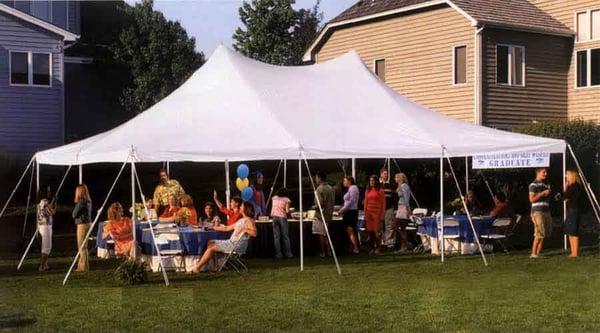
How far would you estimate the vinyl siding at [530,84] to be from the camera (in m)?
26.7

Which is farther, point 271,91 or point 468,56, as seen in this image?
point 468,56

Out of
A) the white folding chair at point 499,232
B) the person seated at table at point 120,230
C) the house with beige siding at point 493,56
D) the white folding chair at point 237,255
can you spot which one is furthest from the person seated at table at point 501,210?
the house with beige siding at point 493,56

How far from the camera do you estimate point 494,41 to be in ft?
87.7

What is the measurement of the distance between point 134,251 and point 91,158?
5.22ft

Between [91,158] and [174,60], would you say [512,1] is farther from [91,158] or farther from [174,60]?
[91,158]

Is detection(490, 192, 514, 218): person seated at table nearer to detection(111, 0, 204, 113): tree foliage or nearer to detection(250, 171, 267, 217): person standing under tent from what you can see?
detection(250, 171, 267, 217): person standing under tent

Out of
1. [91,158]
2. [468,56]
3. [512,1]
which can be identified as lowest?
[91,158]

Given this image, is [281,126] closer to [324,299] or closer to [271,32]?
[324,299]

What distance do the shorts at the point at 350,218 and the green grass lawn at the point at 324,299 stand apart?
6.56 feet

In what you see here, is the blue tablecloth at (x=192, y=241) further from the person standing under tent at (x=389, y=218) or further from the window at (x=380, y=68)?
the window at (x=380, y=68)

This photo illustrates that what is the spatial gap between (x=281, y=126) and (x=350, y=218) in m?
3.19

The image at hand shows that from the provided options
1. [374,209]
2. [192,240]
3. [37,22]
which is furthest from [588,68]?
Answer: [192,240]

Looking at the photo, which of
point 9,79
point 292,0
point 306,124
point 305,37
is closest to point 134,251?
point 306,124

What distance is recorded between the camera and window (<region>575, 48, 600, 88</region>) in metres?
27.5
